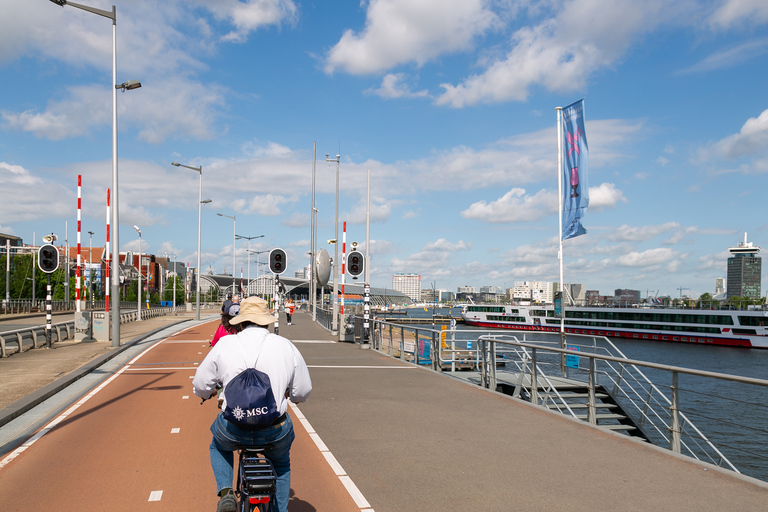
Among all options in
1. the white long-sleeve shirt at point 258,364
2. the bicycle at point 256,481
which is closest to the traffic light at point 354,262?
the white long-sleeve shirt at point 258,364

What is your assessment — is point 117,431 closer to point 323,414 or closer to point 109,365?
point 323,414

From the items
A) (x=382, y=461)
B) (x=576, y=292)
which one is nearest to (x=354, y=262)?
(x=382, y=461)

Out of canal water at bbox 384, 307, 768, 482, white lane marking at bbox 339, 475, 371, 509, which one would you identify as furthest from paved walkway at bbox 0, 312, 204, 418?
canal water at bbox 384, 307, 768, 482

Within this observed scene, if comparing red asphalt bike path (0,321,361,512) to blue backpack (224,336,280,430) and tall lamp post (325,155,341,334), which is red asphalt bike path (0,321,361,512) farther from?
tall lamp post (325,155,341,334)

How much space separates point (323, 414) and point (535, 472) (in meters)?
4.03

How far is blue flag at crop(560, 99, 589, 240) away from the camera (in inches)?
772

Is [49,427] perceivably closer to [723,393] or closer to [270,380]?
[270,380]

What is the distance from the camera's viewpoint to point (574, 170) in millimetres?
19984

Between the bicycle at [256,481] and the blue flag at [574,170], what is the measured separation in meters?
17.5

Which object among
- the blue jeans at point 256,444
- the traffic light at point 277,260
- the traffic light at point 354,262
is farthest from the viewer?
the traffic light at point 354,262

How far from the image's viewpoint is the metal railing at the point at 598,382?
7555 millimetres

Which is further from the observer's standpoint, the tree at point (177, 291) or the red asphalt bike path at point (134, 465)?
the tree at point (177, 291)

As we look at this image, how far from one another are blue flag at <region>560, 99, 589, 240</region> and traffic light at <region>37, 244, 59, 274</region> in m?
18.1

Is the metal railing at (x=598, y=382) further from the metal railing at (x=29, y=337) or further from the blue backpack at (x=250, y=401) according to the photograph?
the metal railing at (x=29, y=337)
